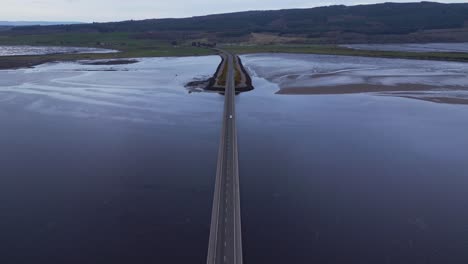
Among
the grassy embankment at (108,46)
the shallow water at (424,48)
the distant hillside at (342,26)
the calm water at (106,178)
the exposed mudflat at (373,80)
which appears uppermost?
the distant hillside at (342,26)

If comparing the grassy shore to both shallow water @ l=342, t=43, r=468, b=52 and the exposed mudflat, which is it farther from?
the exposed mudflat

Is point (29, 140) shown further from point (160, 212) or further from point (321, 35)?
point (321, 35)

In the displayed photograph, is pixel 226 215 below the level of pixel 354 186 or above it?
above

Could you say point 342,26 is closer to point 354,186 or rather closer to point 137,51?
point 137,51

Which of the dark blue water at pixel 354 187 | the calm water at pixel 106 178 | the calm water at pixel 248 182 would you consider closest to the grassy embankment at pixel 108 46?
the calm water at pixel 106 178

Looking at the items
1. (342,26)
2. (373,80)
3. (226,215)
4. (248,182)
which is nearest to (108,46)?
(342,26)

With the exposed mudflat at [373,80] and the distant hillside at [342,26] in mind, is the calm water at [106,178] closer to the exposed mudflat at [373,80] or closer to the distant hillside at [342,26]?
the exposed mudflat at [373,80]
